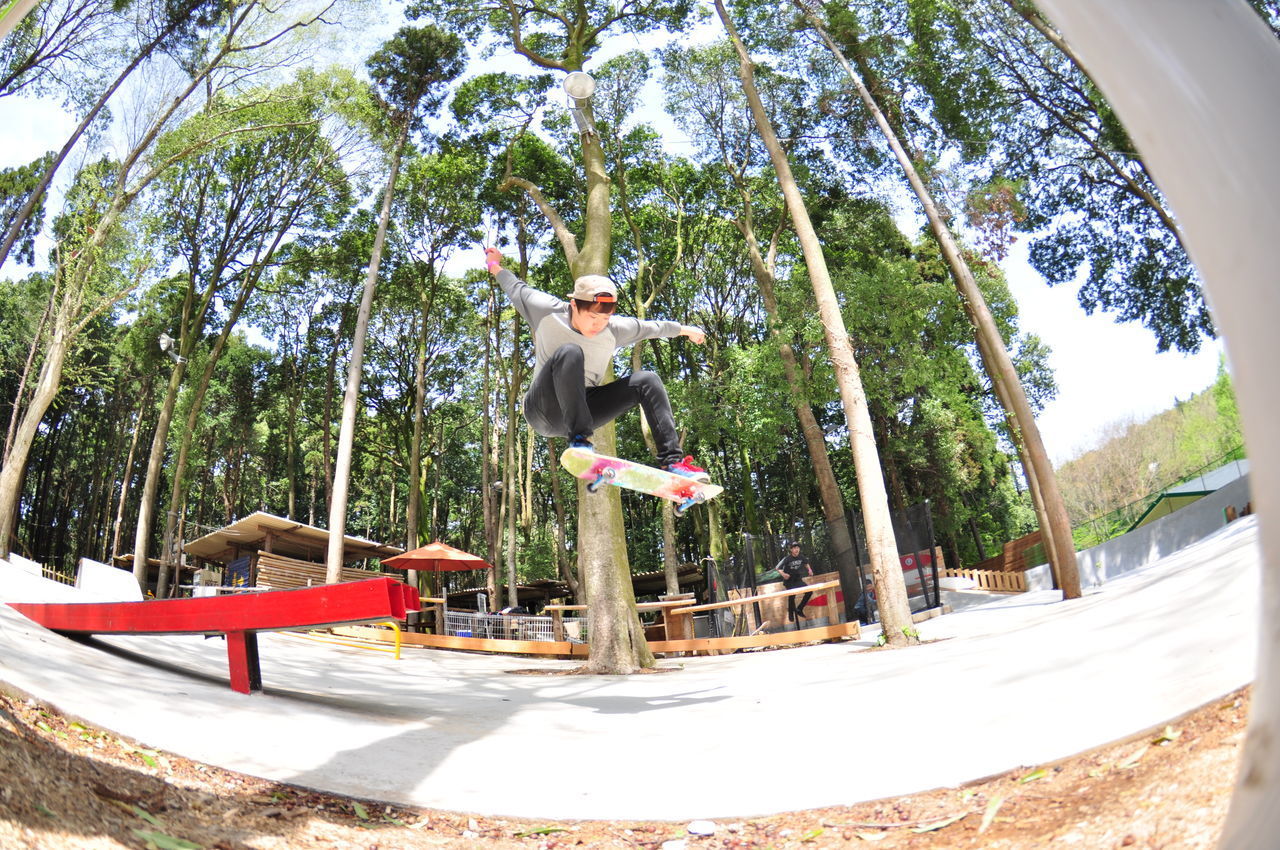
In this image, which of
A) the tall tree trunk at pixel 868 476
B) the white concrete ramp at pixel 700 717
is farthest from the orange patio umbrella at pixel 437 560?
the white concrete ramp at pixel 700 717

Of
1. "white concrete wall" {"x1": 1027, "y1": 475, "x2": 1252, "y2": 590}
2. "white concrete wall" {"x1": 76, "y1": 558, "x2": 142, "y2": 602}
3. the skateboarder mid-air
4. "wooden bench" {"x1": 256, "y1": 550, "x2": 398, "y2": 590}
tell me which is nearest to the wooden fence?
"white concrete wall" {"x1": 1027, "y1": 475, "x2": 1252, "y2": 590}

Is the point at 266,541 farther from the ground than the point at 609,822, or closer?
farther from the ground

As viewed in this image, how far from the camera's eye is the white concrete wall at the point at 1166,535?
17984 millimetres

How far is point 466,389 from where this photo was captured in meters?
30.9

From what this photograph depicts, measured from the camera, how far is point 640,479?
530 cm

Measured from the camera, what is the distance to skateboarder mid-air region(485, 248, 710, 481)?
4.38m

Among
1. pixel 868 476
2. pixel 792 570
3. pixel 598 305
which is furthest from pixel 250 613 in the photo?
pixel 792 570

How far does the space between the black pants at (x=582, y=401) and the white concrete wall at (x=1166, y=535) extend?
55.6 ft

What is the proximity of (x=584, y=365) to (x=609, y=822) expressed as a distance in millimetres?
2614

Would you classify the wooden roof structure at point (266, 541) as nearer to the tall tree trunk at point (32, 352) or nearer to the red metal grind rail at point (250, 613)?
the tall tree trunk at point (32, 352)

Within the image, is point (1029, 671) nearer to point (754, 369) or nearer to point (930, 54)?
point (754, 369)

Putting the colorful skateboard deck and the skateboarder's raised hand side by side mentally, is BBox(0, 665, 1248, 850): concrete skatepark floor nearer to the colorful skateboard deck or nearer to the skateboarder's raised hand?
the colorful skateboard deck

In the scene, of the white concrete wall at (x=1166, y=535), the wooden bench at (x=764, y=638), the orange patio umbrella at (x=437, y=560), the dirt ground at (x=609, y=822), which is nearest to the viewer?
the dirt ground at (x=609, y=822)

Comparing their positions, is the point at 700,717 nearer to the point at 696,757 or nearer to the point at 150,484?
the point at 696,757
